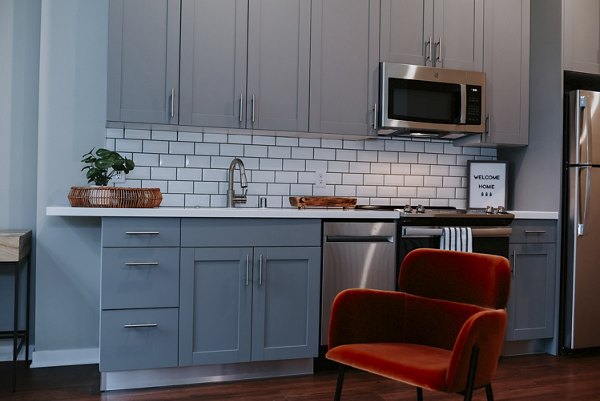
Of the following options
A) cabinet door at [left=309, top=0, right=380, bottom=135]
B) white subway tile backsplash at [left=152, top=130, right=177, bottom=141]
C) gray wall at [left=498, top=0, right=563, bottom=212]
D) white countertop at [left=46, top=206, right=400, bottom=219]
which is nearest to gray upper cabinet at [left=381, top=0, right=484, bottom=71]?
cabinet door at [left=309, top=0, right=380, bottom=135]

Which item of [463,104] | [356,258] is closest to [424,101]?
[463,104]

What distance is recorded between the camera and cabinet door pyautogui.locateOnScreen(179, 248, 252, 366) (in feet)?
8.96

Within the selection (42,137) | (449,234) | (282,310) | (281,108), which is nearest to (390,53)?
(281,108)

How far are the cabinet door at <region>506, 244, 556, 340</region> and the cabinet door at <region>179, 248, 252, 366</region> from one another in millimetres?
1664

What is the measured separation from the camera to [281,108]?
321 centimetres

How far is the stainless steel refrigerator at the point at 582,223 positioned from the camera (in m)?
3.41

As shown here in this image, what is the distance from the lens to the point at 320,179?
11.9 feet

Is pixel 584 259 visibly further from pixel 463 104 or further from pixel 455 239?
pixel 463 104

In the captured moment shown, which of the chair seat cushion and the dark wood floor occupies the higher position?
the chair seat cushion

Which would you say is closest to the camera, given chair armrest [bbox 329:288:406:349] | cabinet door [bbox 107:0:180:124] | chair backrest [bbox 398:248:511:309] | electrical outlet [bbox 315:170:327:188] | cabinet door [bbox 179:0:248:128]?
chair backrest [bbox 398:248:511:309]

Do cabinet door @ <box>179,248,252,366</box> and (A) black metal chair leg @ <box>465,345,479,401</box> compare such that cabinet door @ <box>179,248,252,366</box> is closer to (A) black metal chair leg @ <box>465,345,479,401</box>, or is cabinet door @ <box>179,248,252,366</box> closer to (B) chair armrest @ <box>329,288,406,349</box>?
(B) chair armrest @ <box>329,288,406,349</box>

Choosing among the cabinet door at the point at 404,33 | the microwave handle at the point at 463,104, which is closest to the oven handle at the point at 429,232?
the microwave handle at the point at 463,104

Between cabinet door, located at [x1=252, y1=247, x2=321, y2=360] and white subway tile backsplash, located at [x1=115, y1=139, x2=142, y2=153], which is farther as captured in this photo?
white subway tile backsplash, located at [x1=115, y1=139, x2=142, y2=153]

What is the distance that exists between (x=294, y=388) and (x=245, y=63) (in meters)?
1.79
